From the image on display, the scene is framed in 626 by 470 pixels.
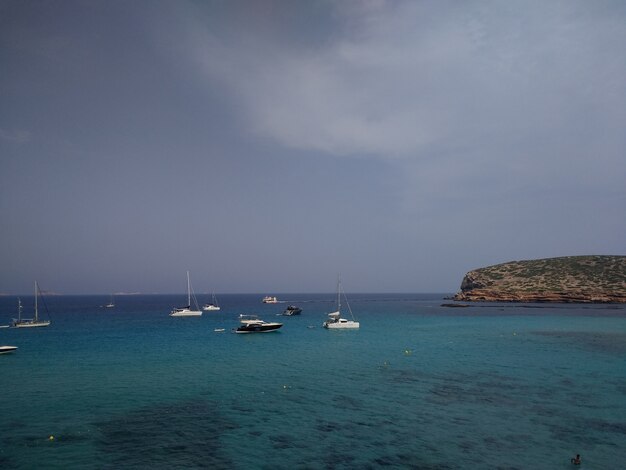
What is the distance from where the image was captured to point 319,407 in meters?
29.7

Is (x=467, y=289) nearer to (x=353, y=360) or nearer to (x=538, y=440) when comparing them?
(x=353, y=360)

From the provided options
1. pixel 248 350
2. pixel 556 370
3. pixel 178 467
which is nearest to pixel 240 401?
pixel 178 467

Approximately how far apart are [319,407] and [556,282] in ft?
545

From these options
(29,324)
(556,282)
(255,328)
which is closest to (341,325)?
(255,328)

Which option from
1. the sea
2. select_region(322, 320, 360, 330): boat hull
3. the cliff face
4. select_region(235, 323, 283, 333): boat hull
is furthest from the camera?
the cliff face

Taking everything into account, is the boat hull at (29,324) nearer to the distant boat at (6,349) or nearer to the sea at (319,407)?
the sea at (319,407)

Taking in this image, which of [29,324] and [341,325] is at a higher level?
[29,324]

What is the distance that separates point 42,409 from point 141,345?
34.5 metres

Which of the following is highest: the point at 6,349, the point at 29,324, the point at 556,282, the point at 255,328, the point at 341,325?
the point at 6,349

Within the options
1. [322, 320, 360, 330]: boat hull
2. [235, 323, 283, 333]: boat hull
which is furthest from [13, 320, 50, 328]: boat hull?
[322, 320, 360, 330]: boat hull

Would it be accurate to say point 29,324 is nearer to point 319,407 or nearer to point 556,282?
point 319,407

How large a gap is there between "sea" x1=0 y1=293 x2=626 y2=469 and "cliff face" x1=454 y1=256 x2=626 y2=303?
107 meters

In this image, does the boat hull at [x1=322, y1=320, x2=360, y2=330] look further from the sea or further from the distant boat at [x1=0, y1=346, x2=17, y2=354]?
the distant boat at [x1=0, y1=346, x2=17, y2=354]

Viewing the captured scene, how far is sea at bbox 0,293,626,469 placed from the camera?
848 inches
